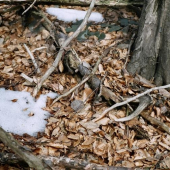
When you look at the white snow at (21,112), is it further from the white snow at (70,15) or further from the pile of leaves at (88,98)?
the white snow at (70,15)

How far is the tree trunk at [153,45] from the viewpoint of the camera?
3.09 meters

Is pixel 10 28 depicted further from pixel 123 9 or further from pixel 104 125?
pixel 104 125

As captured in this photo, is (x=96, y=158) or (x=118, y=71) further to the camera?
(x=118, y=71)

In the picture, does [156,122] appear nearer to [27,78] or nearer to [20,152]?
[20,152]

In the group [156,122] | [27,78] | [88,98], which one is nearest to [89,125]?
[88,98]

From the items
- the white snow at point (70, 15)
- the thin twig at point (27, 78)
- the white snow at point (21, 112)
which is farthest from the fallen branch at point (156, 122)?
the white snow at point (70, 15)

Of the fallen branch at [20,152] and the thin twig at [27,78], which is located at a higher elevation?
the thin twig at [27,78]

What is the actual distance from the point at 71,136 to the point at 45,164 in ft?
2.24

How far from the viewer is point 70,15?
4.65m

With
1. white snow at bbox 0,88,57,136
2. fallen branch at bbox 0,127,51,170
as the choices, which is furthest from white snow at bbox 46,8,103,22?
fallen branch at bbox 0,127,51,170

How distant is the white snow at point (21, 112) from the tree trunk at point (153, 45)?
1.34 metres

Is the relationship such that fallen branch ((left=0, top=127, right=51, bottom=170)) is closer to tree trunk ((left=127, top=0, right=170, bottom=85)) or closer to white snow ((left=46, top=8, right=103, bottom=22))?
tree trunk ((left=127, top=0, right=170, bottom=85))

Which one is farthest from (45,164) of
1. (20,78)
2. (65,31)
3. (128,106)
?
(65,31)

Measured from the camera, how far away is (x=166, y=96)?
3.09m
